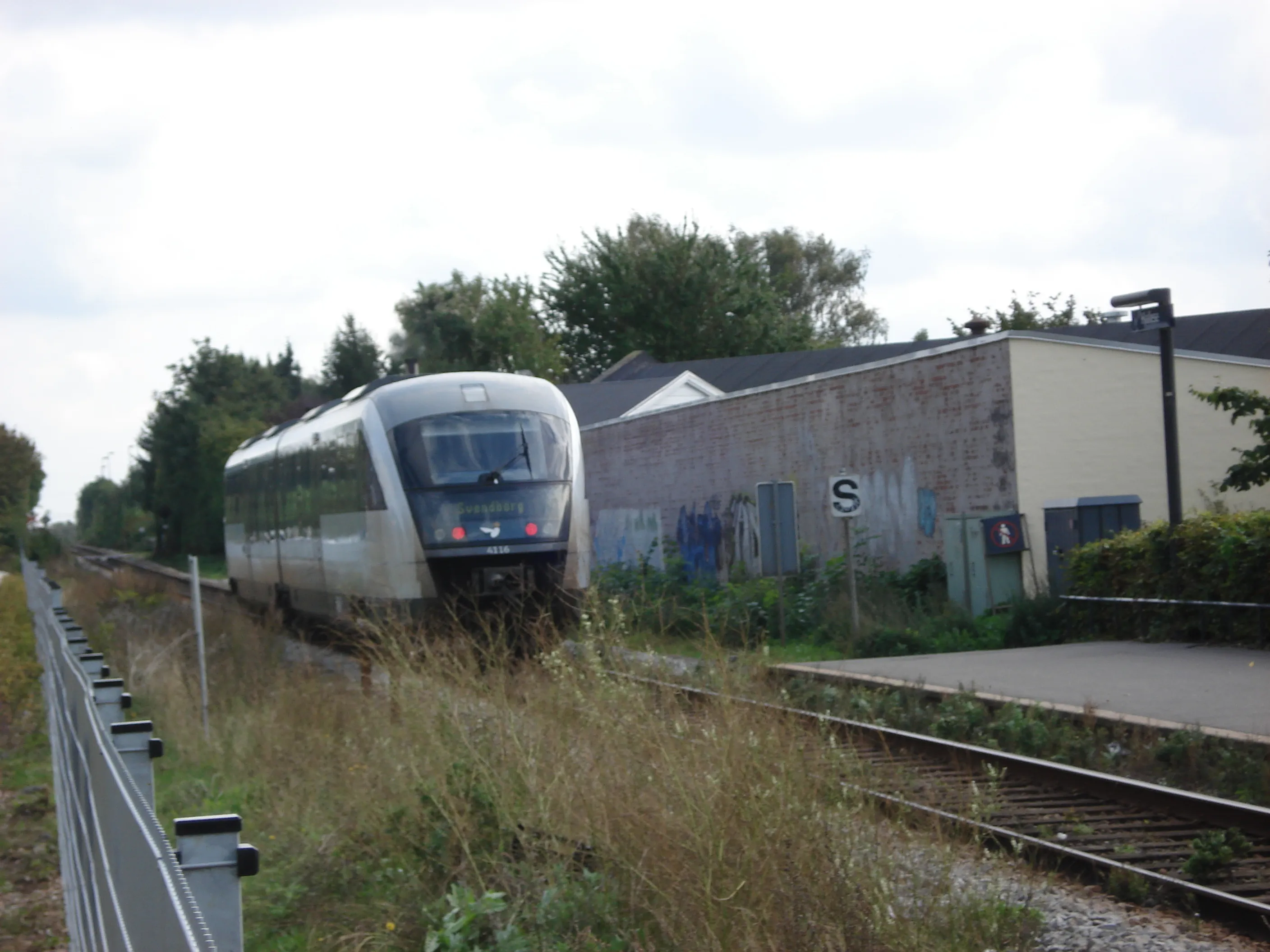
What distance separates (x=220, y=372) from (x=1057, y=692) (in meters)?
65.2

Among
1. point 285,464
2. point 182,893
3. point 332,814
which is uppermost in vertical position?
point 285,464

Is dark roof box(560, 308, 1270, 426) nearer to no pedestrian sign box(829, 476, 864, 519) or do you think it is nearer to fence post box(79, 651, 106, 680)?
no pedestrian sign box(829, 476, 864, 519)

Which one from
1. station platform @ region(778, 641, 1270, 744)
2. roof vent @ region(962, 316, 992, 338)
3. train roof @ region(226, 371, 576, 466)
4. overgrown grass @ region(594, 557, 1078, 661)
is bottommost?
station platform @ region(778, 641, 1270, 744)

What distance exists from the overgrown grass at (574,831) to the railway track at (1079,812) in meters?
0.30

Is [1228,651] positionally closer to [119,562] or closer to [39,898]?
[39,898]

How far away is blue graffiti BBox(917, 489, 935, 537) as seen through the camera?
19.5 metres

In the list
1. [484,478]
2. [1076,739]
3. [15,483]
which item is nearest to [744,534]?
[484,478]

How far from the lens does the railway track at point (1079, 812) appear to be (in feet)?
19.9

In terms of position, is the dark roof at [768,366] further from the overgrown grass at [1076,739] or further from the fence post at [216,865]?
the fence post at [216,865]

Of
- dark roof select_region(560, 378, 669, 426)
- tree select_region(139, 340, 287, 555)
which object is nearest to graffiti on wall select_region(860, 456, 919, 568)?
dark roof select_region(560, 378, 669, 426)

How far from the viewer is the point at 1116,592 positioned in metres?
16.1

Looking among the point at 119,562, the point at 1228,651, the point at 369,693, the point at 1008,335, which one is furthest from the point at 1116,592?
the point at 119,562

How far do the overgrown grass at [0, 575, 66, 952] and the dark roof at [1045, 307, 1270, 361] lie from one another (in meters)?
23.0

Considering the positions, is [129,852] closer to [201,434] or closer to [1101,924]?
[1101,924]
